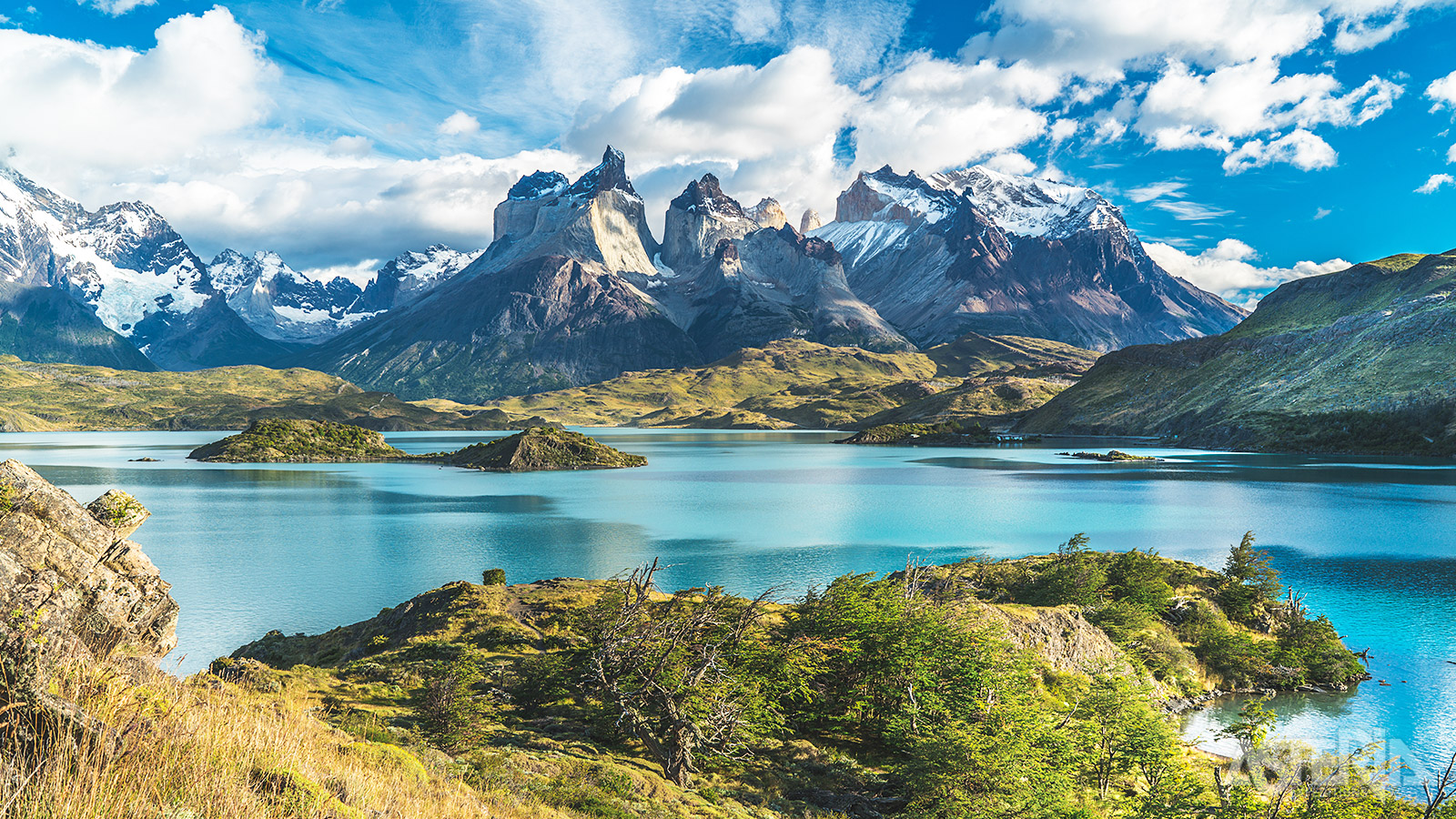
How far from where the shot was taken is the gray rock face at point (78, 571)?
1798cm

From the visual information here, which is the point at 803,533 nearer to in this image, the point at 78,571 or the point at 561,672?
the point at 561,672

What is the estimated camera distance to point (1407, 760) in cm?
3106

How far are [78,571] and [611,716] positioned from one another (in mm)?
15235

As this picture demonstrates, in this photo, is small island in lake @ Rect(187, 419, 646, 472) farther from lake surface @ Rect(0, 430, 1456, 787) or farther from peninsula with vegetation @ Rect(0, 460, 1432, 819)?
peninsula with vegetation @ Rect(0, 460, 1432, 819)

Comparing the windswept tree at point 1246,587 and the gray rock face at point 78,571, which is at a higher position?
the gray rock face at point 78,571

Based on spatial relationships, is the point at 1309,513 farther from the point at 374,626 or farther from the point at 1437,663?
the point at 374,626

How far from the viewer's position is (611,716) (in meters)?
24.2

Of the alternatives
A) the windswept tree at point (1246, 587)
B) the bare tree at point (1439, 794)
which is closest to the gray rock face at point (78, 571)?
the bare tree at point (1439, 794)

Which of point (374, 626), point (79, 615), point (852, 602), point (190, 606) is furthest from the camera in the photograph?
point (190, 606)

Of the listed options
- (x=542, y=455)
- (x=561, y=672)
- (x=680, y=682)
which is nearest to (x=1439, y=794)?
(x=680, y=682)

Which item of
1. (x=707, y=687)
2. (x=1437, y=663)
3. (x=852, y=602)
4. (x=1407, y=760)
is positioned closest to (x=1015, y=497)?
(x=1437, y=663)

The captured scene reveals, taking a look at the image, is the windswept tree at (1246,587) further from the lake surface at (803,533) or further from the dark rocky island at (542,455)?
the dark rocky island at (542,455)

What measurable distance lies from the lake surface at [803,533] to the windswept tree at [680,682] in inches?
973

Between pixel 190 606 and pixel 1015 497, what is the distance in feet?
334
